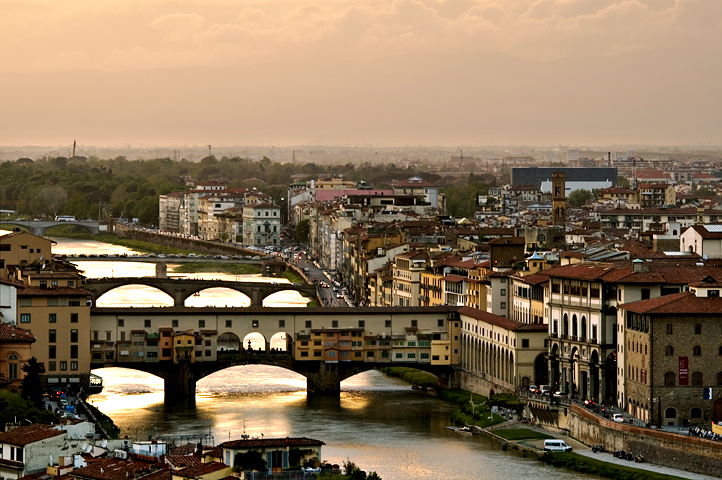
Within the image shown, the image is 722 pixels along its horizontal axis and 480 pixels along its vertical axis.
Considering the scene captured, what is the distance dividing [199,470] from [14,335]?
16.2 metres

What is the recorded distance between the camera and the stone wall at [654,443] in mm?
35875

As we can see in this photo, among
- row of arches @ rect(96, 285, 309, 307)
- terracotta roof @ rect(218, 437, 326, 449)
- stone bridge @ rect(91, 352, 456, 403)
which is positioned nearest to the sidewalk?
stone bridge @ rect(91, 352, 456, 403)

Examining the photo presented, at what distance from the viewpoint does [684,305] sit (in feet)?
131

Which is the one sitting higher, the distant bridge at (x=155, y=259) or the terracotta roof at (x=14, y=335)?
the terracotta roof at (x=14, y=335)

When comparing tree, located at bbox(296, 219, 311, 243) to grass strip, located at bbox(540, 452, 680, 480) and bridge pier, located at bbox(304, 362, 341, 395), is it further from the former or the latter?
grass strip, located at bbox(540, 452, 680, 480)

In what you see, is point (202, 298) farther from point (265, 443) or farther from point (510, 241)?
point (265, 443)

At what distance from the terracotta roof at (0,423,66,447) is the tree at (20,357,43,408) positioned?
8.91m

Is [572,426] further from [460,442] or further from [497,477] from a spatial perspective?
[497,477]

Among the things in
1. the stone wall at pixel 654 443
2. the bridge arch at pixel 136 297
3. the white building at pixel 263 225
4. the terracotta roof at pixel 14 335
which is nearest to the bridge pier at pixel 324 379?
the terracotta roof at pixel 14 335

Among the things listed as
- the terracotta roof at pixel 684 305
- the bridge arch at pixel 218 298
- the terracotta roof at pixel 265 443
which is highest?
the terracotta roof at pixel 684 305

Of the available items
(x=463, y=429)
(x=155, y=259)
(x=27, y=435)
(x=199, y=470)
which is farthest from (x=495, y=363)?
(x=155, y=259)

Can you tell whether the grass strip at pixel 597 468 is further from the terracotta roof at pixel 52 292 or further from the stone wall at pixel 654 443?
the terracotta roof at pixel 52 292

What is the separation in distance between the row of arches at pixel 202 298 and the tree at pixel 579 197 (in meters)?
53.3

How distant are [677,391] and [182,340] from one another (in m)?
15.3
